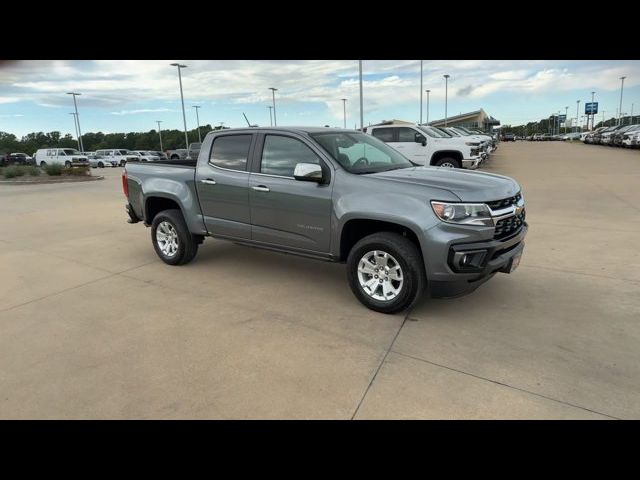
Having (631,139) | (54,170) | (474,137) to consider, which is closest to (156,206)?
(474,137)

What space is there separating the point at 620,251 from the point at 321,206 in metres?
4.44

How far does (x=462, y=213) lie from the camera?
3.92m

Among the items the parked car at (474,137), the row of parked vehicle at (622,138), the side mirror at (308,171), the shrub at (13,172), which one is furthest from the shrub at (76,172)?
the row of parked vehicle at (622,138)

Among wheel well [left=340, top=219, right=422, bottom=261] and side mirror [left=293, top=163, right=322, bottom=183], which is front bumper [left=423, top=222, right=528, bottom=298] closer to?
wheel well [left=340, top=219, right=422, bottom=261]

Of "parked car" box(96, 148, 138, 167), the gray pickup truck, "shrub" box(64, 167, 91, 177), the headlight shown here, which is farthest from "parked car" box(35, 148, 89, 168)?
the headlight

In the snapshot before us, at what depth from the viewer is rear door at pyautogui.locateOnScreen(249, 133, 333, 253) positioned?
4672mm

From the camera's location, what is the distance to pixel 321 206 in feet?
15.2

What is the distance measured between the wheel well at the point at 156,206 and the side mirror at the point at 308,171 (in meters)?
2.55

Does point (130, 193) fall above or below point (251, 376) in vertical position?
above

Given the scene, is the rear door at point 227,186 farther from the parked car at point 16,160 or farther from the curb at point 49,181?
the parked car at point 16,160

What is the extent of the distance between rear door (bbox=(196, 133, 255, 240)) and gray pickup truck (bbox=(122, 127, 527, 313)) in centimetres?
1

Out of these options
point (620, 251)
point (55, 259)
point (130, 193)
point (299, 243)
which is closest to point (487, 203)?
point (299, 243)

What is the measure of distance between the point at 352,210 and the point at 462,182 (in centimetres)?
106
